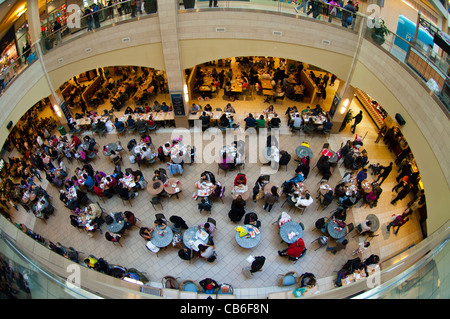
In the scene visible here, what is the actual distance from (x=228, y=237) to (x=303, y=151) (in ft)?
18.7

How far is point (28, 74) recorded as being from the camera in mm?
13148

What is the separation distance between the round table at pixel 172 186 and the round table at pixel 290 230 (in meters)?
4.66

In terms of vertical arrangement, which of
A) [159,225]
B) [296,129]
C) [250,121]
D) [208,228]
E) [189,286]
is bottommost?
[189,286]

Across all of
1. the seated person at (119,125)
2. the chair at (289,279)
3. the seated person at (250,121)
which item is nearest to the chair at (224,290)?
the chair at (289,279)

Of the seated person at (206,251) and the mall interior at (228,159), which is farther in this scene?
the seated person at (206,251)

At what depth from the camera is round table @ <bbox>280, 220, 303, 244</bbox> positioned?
10.5m

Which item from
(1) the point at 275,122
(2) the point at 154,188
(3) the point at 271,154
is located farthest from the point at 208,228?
(1) the point at 275,122

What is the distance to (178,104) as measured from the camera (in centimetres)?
1499

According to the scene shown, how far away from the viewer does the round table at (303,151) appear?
44.9 ft

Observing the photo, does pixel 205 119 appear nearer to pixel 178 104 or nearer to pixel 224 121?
pixel 224 121

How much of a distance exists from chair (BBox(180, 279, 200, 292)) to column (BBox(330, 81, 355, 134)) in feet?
35.6

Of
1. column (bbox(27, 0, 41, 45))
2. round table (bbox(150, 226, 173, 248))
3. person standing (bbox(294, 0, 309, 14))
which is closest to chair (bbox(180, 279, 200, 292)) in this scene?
round table (bbox(150, 226, 173, 248))

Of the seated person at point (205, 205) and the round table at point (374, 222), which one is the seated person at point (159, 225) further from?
the round table at point (374, 222)
